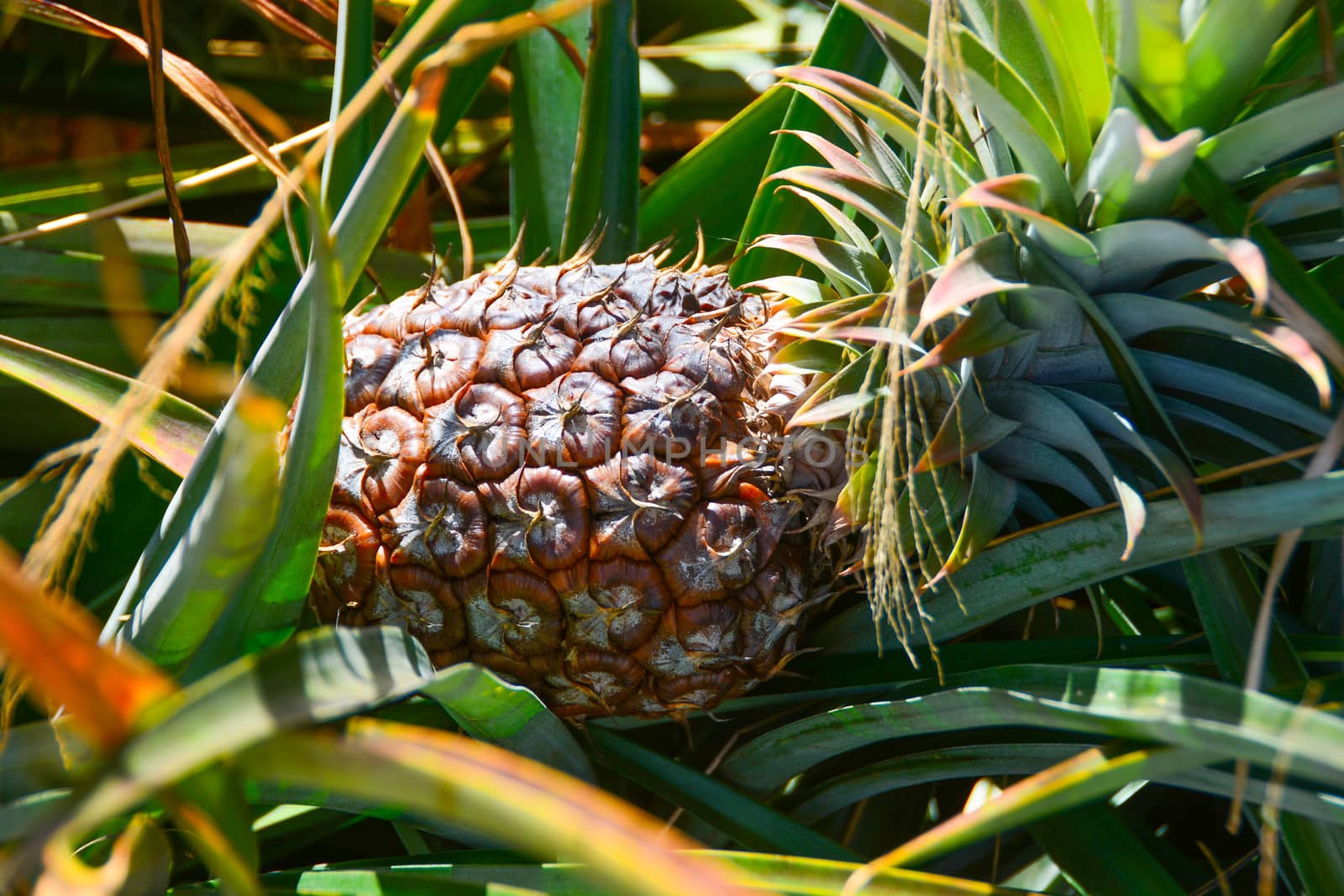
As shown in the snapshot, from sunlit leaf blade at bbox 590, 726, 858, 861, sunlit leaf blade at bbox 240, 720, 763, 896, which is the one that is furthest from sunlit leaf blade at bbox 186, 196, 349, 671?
sunlit leaf blade at bbox 590, 726, 858, 861

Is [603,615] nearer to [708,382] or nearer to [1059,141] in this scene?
[708,382]

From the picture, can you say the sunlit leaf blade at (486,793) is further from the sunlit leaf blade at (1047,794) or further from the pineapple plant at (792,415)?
the pineapple plant at (792,415)

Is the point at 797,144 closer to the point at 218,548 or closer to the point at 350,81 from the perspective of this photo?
the point at 350,81

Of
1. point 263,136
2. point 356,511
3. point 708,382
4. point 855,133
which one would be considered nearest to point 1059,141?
point 855,133

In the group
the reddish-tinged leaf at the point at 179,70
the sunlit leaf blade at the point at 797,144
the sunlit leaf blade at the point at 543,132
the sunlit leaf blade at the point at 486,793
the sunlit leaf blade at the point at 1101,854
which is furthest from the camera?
the sunlit leaf blade at the point at 543,132

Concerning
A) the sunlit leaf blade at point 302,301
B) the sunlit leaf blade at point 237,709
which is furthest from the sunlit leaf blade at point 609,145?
the sunlit leaf blade at point 237,709
